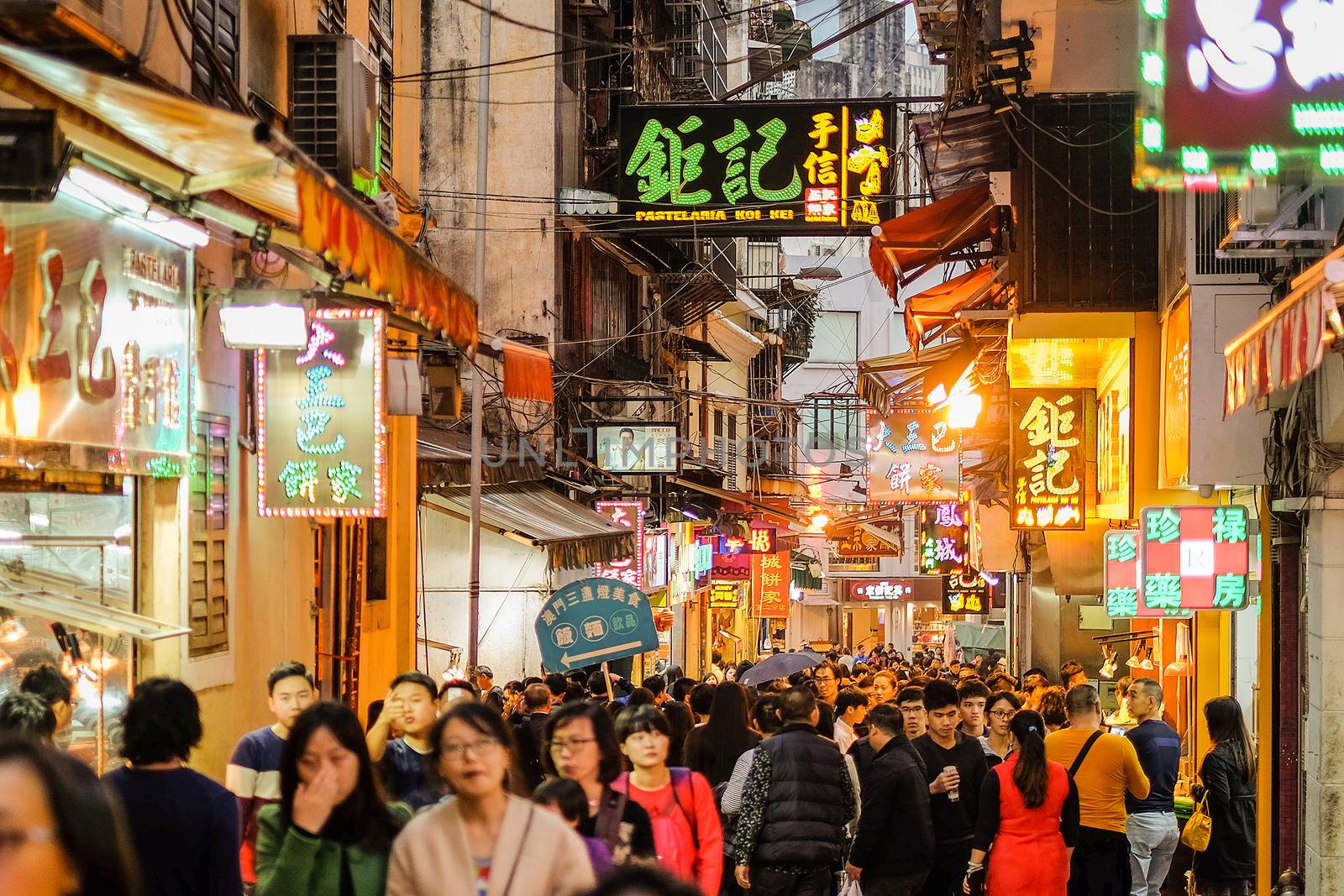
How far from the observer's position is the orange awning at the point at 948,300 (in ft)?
63.0

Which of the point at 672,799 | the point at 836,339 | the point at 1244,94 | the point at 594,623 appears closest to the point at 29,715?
the point at 672,799

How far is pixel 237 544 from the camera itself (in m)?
11.8

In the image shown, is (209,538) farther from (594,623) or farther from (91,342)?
(594,623)

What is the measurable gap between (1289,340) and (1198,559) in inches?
195

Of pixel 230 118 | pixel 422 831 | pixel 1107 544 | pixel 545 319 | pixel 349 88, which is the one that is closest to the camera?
pixel 422 831

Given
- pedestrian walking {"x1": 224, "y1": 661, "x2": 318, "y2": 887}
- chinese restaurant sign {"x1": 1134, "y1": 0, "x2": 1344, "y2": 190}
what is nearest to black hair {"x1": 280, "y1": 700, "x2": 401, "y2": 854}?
pedestrian walking {"x1": 224, "y1": 661, "x2": 318, "y2": 887}

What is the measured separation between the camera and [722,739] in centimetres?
1055

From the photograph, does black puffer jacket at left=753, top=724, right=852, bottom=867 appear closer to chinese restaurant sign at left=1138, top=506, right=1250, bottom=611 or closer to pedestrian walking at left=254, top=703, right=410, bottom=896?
pedestrian walking at left=254, top=703, right=410, bottom=896

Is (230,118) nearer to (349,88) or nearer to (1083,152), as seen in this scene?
(349,88)

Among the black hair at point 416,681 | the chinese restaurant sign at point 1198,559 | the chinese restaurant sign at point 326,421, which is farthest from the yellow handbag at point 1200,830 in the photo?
the black hair at point 416,681

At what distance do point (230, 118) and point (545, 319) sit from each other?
20963 mm

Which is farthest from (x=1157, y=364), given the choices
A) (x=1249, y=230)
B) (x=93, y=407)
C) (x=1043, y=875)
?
(x=93, y=407)

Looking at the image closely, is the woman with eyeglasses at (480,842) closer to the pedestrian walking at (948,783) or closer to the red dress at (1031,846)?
the red dress at (1031,846)

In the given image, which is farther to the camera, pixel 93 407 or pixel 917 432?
pixel 917 432
